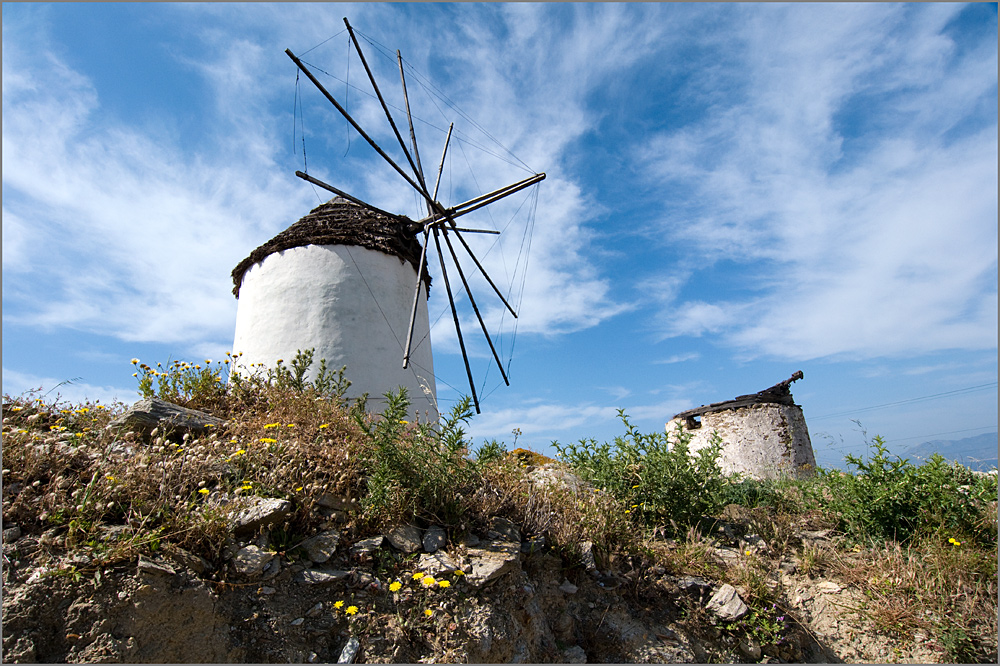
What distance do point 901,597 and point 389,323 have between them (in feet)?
21.1

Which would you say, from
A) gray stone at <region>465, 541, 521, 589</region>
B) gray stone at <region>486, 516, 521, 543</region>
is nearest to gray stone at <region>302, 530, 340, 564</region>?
gray stone at <region>465, 541, 521, 589</region>

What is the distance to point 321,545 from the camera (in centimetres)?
337

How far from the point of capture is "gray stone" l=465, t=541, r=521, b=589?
3.34m

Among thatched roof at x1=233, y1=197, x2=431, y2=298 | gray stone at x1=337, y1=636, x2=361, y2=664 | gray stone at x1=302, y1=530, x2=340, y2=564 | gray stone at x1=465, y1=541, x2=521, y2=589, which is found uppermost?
thatched roof at x1=233, y1=197, x2=431, y2=298

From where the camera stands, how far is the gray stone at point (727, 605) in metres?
3.81

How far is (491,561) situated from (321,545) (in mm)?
1122

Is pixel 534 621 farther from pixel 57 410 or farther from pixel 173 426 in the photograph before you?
pixel 57 410

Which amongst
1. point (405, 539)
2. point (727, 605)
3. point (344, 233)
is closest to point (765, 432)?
point (727, 605)

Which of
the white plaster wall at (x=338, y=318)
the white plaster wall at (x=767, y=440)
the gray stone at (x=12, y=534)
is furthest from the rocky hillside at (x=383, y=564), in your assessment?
Answer: the white plaster wall at (x=767, y=440)

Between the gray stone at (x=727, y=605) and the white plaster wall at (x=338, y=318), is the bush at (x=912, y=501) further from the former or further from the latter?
the white plaster wall at (x=338, y=318)

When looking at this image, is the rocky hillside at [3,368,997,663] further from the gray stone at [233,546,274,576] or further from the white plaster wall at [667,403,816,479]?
the white plaster wall at [667,403,816,479]

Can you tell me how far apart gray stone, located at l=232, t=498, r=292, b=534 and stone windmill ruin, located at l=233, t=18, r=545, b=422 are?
11.6ft

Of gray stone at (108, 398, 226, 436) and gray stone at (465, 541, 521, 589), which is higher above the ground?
gray stone at (108, 398, 226, 436)

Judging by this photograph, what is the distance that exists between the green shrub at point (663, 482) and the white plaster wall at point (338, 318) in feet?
9.13
